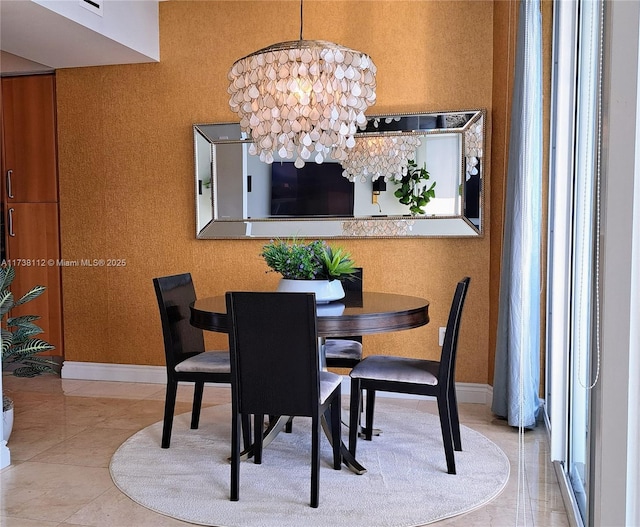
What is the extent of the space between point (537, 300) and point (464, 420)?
34.3 inches

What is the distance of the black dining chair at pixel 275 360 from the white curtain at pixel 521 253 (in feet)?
3.99

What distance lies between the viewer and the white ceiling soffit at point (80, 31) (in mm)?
3570

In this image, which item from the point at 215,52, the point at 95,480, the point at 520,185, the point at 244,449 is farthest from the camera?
the point at 215,52

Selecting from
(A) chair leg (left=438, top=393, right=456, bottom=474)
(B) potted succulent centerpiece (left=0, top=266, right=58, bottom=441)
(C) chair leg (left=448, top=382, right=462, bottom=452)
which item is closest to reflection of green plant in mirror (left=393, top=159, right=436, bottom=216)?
(C) chair leg (left=448, top=382, right=462, bottom=452)

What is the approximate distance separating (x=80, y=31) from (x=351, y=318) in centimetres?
260

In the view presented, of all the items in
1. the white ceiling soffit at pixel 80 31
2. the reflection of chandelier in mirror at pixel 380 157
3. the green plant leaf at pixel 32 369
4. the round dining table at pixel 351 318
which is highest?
the white ceiling soffit at pixel 80 31

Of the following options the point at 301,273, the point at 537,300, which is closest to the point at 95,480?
the point at 301,273

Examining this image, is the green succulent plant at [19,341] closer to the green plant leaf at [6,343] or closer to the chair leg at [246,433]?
the green plant leaf at [6,343]

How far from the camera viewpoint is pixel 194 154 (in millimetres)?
4551

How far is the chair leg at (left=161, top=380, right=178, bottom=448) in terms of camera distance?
3.20 metres

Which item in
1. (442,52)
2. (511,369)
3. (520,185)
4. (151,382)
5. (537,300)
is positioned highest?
(442,52)

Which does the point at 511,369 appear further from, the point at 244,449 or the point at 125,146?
the point at 125,146

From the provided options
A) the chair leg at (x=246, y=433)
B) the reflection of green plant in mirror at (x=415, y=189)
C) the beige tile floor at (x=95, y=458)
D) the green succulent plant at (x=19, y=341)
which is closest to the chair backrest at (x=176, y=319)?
the chair leg at (x=246, y=433)

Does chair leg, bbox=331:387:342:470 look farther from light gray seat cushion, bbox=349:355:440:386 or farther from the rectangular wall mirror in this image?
the rectangular wall mirror
